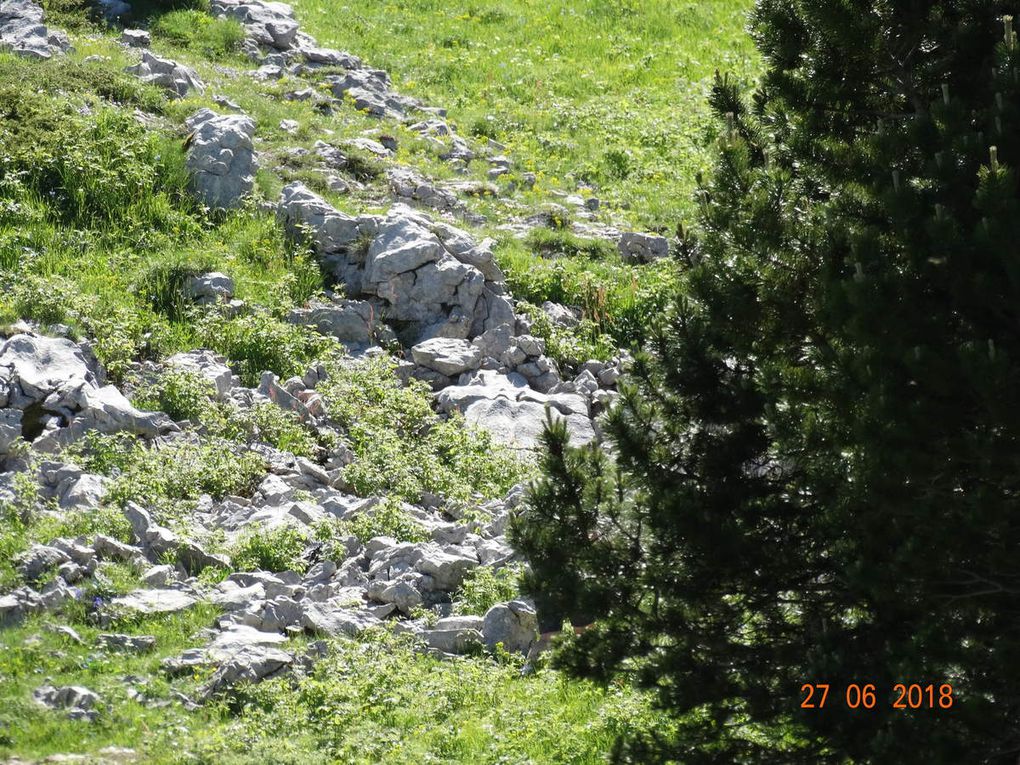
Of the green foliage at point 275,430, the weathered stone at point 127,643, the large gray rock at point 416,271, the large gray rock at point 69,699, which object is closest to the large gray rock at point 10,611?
the weathered stone at point 127,643

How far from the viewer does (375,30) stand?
2566 cm

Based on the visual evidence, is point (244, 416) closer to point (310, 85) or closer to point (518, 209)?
point (518, 209)

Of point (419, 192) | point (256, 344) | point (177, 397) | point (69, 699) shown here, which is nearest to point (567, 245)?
point (419, 192)

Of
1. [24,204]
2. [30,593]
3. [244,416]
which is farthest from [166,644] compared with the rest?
[24,204]

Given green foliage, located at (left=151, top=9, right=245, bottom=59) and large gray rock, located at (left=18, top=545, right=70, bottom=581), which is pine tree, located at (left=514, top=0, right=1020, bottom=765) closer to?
large gray rock, located at (left=18, top=545, right=70, bottom=581)

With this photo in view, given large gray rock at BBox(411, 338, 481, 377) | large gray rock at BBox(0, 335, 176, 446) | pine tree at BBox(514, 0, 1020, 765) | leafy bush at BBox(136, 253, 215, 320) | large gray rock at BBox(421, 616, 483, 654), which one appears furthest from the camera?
large gray rock at BBox(411, 338, 481, 377)

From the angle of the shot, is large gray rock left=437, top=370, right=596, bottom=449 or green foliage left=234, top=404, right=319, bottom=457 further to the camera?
large gray rock left=437, top=370, right=596, bottom=449

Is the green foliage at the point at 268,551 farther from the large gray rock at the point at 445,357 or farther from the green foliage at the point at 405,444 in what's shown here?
the large gray rock at the point at 445,357

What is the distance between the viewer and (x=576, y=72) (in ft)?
82.0

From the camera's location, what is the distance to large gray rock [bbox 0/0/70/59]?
62.3 ft

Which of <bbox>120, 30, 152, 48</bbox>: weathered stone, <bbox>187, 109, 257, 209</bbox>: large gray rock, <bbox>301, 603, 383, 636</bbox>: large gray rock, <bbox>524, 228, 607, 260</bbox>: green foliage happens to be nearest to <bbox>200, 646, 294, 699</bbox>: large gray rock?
<bbox>301, 603, 383, 636</bbox>: large gray rock

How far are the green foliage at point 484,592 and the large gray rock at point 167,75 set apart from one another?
11.1 metres

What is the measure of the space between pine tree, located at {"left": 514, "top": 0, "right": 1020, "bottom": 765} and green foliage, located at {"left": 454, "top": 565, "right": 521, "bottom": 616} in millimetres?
3213

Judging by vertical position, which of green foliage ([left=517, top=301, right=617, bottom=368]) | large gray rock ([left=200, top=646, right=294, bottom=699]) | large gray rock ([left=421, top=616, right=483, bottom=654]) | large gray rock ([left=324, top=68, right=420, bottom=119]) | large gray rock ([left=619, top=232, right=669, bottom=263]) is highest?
large gray rock ([left=324, top=68, right=420, bottom=119])
